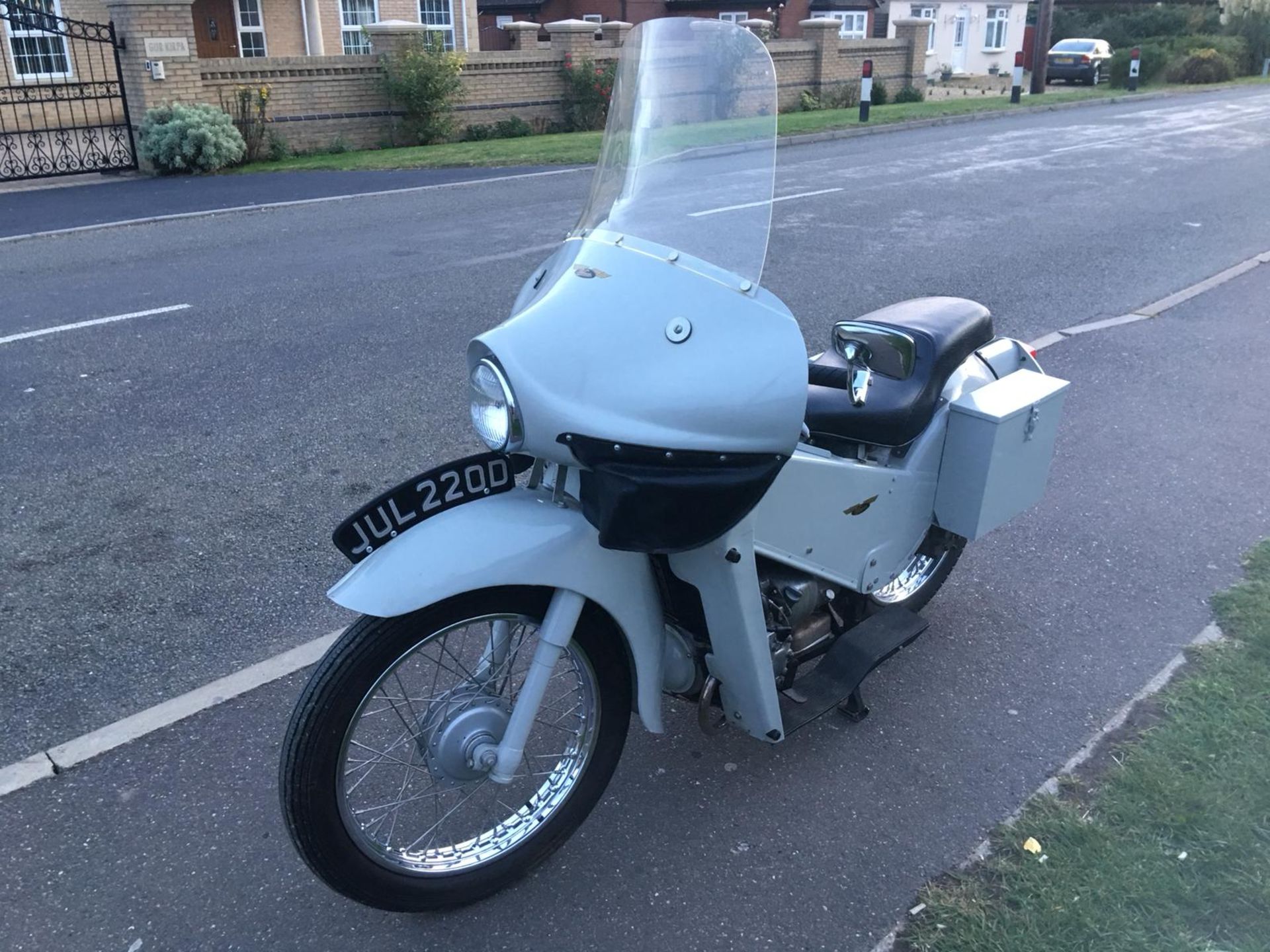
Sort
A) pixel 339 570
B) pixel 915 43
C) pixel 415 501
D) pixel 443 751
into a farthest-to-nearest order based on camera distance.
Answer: pixel 915 43 < pixel 339 570 < pixel 443 751 < pixel 415 501

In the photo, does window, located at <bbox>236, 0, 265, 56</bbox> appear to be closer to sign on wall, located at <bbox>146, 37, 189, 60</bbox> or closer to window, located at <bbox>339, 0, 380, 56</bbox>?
window, located at <bbox>339, 0, 380, 56</bbox>

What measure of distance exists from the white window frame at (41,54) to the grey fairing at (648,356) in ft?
74.3

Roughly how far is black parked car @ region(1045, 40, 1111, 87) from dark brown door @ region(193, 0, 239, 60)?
24798mm

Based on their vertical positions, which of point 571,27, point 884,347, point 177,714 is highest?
point 571,27

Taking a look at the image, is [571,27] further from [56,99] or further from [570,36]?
[56,99]

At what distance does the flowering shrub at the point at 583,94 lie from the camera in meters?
21.8

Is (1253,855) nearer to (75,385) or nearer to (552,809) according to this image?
(552,809)

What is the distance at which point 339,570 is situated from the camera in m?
4.29

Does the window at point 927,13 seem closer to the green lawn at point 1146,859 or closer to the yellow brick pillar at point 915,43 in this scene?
the yellow brick pillar at point 915,43

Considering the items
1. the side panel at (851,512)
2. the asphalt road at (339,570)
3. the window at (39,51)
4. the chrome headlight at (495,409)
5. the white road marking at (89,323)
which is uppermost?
the window at (39,51)

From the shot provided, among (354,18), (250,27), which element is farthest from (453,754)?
(354,18)

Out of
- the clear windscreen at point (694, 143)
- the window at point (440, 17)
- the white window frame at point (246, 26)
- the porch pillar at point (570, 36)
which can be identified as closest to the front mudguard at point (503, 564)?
the clear windscreen at point (694, 143)

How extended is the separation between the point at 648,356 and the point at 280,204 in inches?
462

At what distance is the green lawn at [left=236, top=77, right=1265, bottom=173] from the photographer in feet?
54.2
